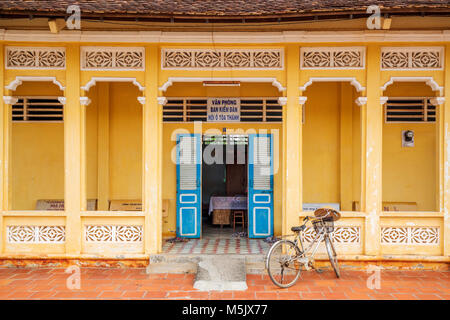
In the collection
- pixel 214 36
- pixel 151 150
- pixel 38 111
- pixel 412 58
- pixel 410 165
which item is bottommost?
pixel 410 165

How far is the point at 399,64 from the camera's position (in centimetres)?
671

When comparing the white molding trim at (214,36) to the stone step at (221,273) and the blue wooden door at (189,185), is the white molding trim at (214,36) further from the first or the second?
the stone step at (221,273)

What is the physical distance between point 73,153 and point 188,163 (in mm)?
2656

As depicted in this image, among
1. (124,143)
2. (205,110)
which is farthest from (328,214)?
(124,143)

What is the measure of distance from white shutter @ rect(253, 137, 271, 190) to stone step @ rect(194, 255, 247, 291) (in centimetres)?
236

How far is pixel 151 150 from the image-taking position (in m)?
6.79

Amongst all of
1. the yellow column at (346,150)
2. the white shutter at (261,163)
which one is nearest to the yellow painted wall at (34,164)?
the white shutter at (261,163)

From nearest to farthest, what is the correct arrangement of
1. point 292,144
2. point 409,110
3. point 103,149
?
point 292,144
point 409,110
point 103,149

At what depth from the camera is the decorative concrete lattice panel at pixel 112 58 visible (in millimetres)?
6789

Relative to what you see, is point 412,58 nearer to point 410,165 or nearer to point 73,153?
point 410,165

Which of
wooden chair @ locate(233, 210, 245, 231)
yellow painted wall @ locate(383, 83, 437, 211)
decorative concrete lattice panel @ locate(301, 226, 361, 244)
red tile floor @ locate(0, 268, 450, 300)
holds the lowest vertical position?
red tile floor @ locate(0, 268, 450, 300)

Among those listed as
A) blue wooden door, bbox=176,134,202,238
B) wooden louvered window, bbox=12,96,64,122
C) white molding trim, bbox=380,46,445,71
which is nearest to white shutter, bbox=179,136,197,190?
blue wooden door, bbox=176,134,202,238

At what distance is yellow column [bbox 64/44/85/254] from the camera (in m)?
6.72

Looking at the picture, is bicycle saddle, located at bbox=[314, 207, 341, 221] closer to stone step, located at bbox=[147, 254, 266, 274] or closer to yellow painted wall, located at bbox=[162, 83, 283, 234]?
stone step, located at bbox=[147, 254, 266, 274]
